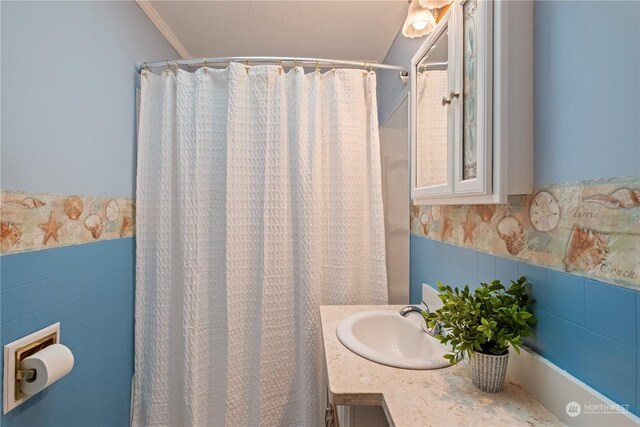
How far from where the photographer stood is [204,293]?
1.41m

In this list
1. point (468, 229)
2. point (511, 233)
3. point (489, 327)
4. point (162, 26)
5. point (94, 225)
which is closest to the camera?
point (489, 327)

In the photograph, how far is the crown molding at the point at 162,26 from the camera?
4.84ft

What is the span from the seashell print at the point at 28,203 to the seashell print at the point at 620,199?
1429 mm

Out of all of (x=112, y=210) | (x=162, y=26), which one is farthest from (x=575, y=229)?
(x=162, y=26)

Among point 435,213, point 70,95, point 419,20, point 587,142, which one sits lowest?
point 435,213

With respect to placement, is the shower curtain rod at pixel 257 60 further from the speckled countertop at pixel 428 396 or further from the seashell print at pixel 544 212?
the speckled countertop at pixel 428 396

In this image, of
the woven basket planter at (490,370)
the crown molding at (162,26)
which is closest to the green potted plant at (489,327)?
the woven basket planter at (490,370)

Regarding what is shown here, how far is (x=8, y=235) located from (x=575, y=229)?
1.42 metres

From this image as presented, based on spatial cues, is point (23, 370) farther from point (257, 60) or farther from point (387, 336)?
point (257, 60)

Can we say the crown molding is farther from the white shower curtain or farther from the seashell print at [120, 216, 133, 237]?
the seashell print at [120, 216, 133, 237]

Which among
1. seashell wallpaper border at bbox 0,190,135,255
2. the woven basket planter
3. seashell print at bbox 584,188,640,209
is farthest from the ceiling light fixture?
seashell wallpaper border at bbox 0,190,135,255

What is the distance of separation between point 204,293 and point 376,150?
1.10m

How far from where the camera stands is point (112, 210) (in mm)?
1302

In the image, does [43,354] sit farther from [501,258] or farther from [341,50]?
[341,50]
